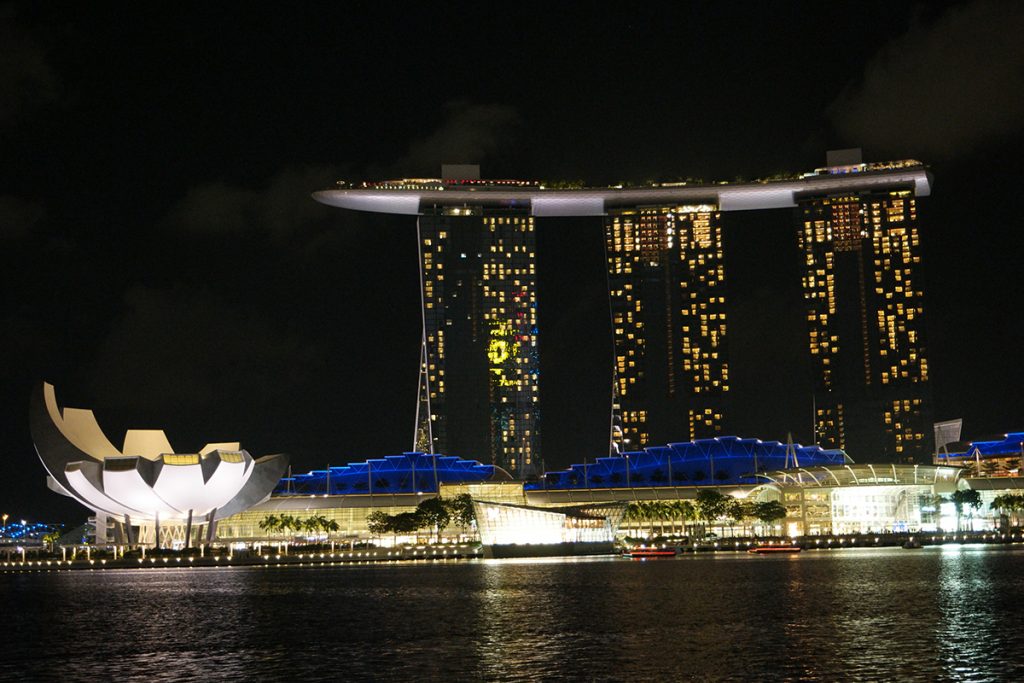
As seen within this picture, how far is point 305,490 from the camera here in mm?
161250

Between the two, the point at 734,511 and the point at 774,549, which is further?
the point at 734,511

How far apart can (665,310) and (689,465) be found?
3173cm

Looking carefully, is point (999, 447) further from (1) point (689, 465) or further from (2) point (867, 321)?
(1) point (689, 465)

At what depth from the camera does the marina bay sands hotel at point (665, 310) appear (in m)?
179

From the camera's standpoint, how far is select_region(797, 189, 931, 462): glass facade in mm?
178625

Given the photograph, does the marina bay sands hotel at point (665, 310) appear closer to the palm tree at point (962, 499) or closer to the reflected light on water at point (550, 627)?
the palm tree at point (962, 499)

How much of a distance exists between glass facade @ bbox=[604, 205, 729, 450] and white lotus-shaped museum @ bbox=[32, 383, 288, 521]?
64.3 m

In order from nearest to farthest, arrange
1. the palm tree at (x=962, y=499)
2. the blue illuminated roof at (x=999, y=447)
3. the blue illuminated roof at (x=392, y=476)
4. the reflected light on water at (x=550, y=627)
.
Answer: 1. the reflected light on water at (x=550, y=627)
2. the palm tree at (x=962, y=499)
3. the blue illuminated roof at (x=392, y=476)
4. the blue illuminated roof at (x=999, y=447)

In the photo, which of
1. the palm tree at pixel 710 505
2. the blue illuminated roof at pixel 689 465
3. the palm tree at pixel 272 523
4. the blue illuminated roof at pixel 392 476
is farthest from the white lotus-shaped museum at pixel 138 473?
the palm tree at pixel 710 505

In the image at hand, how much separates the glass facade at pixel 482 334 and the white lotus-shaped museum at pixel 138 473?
47.4 metres

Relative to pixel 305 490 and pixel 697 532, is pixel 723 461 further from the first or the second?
pixel 305 490

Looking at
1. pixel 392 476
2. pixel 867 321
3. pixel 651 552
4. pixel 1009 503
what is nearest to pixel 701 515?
pixel 651 552

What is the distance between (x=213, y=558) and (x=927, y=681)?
326 ft

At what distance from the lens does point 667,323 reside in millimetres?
183375
